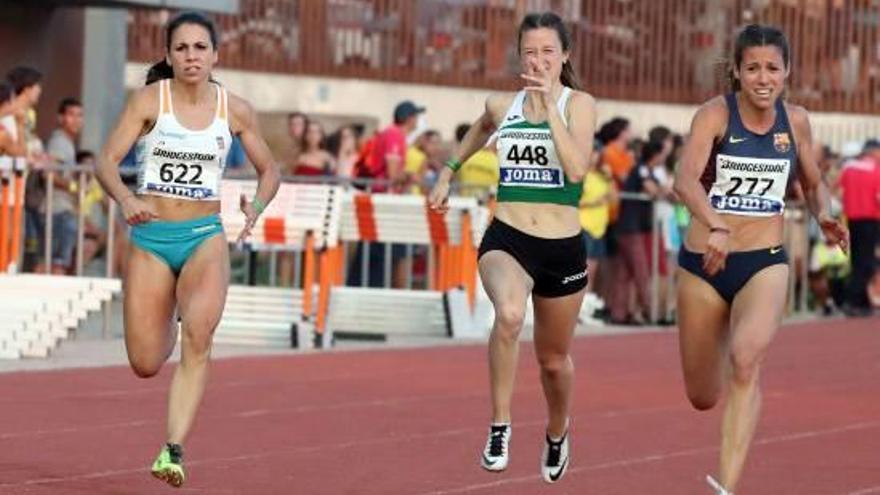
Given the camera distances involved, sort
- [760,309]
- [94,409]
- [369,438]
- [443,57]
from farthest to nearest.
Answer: [443,57] → [94,409] → [369,438] → [760,309]

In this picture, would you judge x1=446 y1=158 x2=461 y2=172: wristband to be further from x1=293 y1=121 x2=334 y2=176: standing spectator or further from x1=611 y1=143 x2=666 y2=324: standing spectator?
x1=611 y1=143 x2=666 y2=324: standing spectator

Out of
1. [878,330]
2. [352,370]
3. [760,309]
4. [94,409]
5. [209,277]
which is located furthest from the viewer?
[878,330]

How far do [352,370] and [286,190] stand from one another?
287 cm

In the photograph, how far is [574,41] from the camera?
35.2 m

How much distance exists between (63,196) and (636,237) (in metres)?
7.05

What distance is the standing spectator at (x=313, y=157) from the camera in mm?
24422

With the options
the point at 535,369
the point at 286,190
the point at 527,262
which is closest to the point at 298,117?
the point at 286,190

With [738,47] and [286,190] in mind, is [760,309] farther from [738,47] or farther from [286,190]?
[286,190]

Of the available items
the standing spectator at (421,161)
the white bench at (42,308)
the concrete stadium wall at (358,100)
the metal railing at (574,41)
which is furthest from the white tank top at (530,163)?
the concrete stadium wall at (358,100)

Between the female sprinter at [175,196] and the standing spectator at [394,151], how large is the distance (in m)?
12.8

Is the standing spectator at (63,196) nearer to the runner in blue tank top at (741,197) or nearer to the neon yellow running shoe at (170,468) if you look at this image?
the neon yellow running shoe at (170,468)

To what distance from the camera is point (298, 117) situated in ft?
81.5

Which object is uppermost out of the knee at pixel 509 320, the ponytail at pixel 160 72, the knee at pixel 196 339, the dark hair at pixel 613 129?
the ponytail at pixel 160 72

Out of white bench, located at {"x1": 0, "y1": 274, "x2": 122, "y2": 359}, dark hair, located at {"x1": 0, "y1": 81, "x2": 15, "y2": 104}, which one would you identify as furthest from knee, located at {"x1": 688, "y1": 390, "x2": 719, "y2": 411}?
dark hair, located at {"x1": 0, "y1": 81, "x2": 15, "y2": 104}
